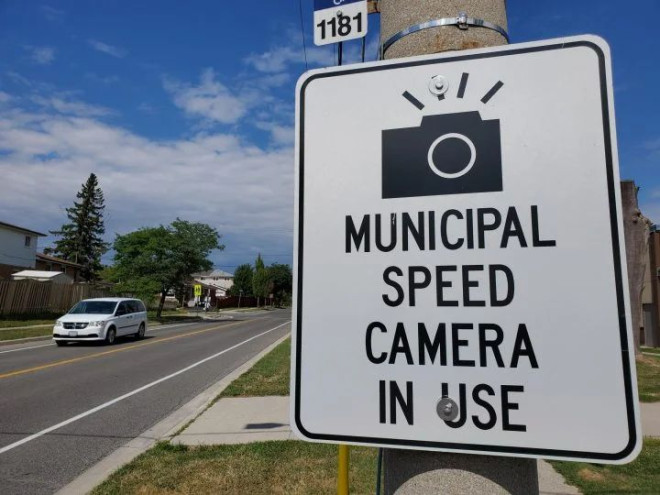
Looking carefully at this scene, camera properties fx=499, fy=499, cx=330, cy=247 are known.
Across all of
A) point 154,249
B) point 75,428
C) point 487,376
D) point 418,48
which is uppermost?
point 154,249

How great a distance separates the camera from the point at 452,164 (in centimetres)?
125

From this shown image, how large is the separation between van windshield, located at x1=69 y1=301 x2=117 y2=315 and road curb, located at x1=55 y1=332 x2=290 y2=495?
33.5ft

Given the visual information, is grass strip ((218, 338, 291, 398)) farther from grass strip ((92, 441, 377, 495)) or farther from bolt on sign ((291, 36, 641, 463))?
bolt on sign ((291, 36, 641, 463))

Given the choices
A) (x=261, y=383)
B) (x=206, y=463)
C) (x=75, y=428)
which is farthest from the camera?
(x=261, y=383)

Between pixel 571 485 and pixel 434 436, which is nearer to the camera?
pixel 434 436

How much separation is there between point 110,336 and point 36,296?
13855 millimetres

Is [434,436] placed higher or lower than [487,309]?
lower

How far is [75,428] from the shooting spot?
20.4 feet

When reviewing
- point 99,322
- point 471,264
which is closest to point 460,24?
point 471,264

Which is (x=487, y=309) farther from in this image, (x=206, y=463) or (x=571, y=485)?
(x=206, y=463)

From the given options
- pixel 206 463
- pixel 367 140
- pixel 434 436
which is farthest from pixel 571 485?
pixel 367 140

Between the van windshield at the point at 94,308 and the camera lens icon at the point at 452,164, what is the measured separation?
1789cm

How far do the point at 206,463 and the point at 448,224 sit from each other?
164 inches

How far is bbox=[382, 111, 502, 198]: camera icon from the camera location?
123 centimetres
